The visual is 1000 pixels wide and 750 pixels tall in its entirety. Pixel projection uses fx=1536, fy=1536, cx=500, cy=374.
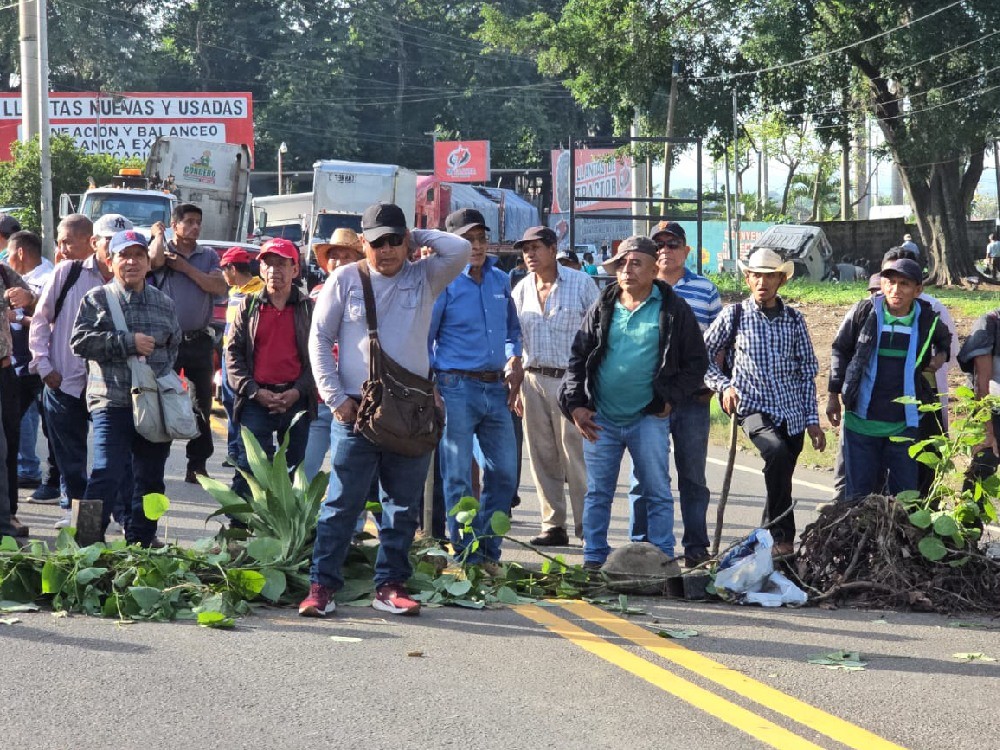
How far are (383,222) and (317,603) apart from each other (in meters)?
1.71

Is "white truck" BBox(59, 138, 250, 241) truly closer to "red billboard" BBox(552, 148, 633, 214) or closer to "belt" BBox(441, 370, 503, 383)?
"belt" BBox(441, 370, 503, 383)

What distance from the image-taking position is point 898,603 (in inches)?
292

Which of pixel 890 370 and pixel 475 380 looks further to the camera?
pixel 890 370

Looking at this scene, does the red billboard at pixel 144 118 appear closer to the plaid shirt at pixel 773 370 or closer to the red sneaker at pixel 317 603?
the plaid shirt at pixel 773 370

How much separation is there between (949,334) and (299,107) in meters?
66.4

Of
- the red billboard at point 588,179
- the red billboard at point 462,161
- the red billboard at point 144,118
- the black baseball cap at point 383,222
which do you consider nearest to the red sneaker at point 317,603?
the black baseball cap at point 383,222

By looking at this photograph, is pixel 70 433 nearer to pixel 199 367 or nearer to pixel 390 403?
pixel 199 367

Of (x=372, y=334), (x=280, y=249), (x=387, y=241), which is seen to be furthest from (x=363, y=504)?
(x=280, y=249)

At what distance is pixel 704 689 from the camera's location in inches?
223

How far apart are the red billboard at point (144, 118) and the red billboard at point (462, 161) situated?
10.0 m

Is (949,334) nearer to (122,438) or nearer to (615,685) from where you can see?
(615,685)

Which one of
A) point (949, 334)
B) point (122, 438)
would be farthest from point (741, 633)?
point (122, 438)

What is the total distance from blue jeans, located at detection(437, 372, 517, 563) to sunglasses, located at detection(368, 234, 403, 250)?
1738 mm

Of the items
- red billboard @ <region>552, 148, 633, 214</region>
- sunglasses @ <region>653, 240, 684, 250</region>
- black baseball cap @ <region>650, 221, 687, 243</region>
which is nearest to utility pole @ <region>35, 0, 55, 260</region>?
black baseball cap @ <region>650, 221, 687, 243</region>
